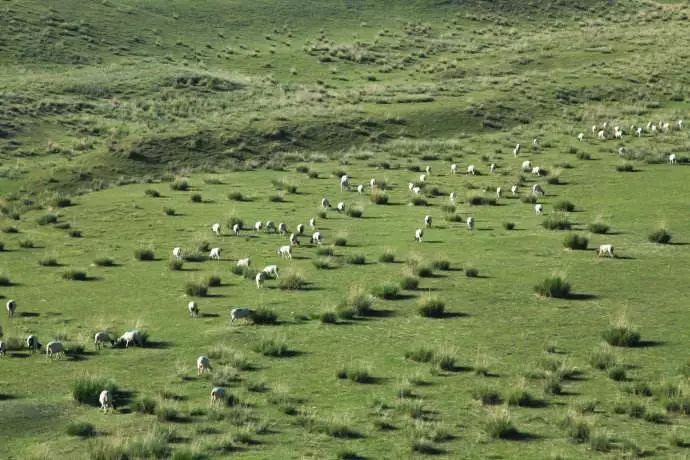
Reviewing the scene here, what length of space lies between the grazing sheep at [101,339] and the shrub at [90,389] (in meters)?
3.42

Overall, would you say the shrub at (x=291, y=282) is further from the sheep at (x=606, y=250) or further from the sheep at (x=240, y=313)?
the sheep at (x=606, y=250)

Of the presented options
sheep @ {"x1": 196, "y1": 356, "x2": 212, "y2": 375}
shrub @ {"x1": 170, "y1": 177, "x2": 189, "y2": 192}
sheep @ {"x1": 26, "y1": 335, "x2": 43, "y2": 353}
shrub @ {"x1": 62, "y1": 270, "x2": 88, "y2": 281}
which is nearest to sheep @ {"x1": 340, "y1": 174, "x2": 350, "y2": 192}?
shrub @ {"x1": 170, "y1": 177, "x2": 189, "y2": 192}

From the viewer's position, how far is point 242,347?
23141 mm

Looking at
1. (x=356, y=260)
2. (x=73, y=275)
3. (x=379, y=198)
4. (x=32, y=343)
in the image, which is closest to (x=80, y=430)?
(x=32, y=343)

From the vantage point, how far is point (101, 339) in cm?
2344

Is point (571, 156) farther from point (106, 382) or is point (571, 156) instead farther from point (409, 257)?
point (106, 382)

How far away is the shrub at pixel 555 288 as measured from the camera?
1065 inches

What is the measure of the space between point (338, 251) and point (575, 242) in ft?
24.9

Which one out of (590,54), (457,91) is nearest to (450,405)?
(457,91)

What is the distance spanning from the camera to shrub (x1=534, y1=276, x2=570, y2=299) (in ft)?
88.8

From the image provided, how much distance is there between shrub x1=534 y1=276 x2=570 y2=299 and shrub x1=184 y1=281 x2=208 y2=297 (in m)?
9.09

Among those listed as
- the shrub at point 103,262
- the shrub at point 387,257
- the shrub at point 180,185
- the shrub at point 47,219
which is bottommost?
the shrub at point 103,262

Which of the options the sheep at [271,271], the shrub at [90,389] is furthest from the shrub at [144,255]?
the shrub at [90,389]

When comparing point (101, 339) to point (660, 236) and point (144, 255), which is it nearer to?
point (144, 255)
